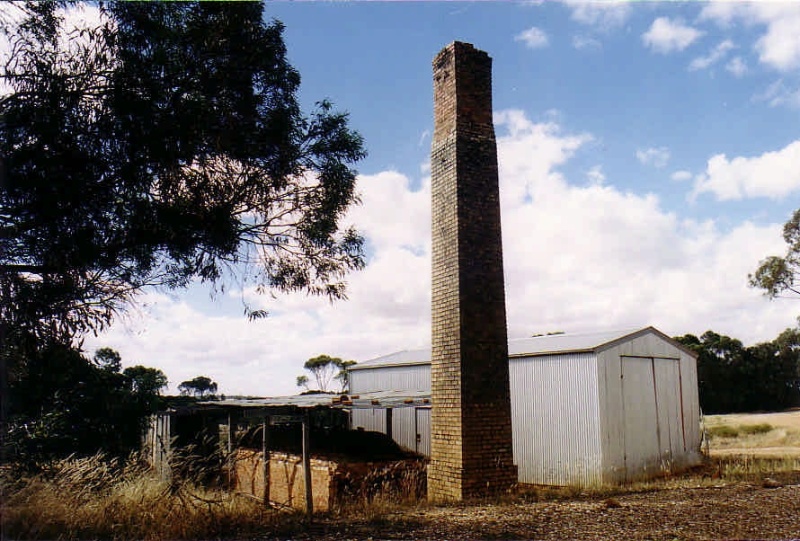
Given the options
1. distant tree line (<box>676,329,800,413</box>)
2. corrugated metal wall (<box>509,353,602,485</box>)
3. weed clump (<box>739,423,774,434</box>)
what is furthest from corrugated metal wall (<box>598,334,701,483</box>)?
distant tree line (<box>676,329,800,413</box>)

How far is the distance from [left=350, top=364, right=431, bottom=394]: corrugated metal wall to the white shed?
1.26m

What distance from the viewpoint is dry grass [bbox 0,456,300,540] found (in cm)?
682

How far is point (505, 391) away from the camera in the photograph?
10469mm

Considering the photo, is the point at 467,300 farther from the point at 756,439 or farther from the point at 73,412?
the point at 756,439

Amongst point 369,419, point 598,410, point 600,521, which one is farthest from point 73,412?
point 598,410

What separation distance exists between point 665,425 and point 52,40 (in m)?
15.7

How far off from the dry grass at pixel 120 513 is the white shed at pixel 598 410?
7649mm

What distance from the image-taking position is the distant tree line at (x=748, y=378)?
159 ft

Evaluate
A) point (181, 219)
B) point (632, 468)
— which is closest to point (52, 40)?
point (181, 219)

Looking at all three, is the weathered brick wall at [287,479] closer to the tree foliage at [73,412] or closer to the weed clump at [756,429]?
the tree foliage at [73,412]

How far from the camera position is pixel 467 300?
1022 centimetres

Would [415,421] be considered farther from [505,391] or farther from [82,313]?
[82,313]

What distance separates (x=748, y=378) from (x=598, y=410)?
41702 mm

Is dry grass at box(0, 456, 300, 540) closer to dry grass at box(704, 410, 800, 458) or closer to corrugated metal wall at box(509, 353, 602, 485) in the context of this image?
corrugated metal wall at box(509, 353, 602, 485)
